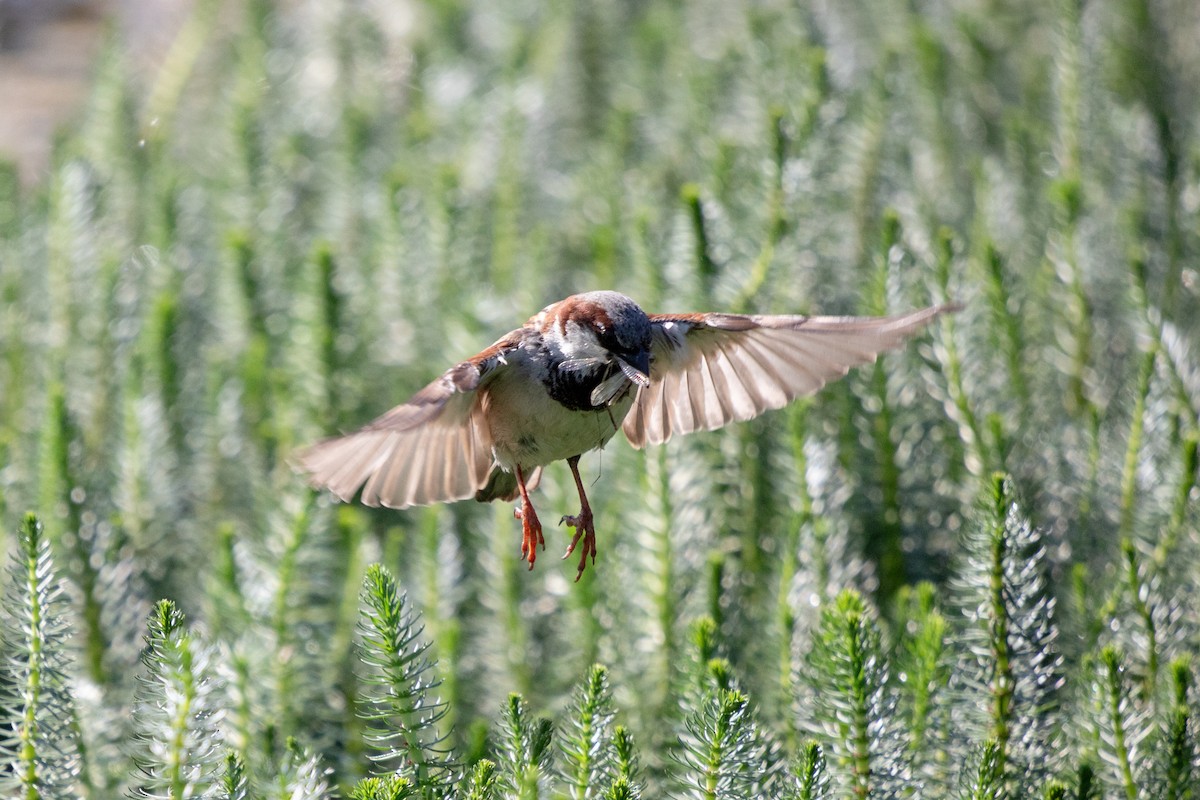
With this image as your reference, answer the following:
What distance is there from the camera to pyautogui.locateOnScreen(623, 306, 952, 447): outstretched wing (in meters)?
1.48

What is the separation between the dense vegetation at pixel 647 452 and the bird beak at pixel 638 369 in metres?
0.23

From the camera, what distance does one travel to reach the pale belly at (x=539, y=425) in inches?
58.0

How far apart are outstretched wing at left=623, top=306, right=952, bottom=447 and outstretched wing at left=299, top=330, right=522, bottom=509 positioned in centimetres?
22

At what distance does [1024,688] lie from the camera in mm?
1304

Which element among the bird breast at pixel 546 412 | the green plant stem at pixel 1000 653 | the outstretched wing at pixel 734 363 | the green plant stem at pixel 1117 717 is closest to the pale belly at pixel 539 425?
the bird breast at pixel 546 412

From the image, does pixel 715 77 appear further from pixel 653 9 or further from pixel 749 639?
pixel 749 639

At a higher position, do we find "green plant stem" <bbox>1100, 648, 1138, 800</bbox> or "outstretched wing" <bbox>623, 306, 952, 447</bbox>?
"outstretched wing" <bbox>623, 306, 952, 447</bbox>

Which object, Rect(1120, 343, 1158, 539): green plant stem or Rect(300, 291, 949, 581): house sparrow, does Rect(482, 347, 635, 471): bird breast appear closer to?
Rect(300, 291, 949, 581): house sparrow

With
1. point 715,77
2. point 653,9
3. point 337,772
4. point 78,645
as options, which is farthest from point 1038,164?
point 78,645

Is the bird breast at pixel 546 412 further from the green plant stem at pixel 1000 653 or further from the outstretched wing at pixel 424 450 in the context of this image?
the green plant stem at pixel 1000 653

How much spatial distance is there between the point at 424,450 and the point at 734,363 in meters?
0.43

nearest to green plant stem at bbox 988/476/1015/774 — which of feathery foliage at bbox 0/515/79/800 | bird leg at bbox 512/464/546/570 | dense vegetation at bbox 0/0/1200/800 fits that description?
dense vegetation at bbox 0/0/1200/800

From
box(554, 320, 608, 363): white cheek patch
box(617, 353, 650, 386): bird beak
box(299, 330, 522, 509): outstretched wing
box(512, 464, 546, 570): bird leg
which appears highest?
box(554, 320, 608, 363): white cheek patch

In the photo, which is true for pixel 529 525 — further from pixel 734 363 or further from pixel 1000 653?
pixel 1000 653
